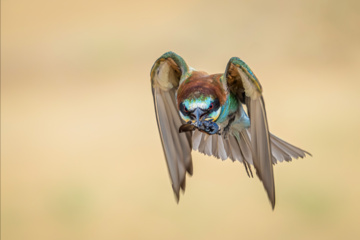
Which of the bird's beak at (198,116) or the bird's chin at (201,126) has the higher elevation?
the bird's beak at (198,116)

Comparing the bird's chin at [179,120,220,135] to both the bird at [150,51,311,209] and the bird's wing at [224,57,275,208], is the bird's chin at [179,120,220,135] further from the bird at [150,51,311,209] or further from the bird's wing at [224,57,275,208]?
the bird's wing at [224,57,275,208]

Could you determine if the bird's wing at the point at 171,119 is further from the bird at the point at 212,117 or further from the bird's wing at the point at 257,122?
the bird's wing at the point at 257,122

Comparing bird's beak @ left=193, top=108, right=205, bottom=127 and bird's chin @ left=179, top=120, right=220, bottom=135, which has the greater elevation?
bird's beak @ left=193, top=108, right=205, bottom=127

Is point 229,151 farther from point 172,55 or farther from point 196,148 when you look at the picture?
point 172,55

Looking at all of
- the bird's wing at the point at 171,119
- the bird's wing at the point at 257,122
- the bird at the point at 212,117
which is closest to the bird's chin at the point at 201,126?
the bird at the point at 212,117

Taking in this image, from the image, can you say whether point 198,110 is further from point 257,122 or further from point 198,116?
point 257,122

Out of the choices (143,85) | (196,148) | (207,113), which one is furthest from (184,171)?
(143,85)

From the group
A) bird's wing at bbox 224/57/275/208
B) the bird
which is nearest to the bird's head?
the bird
